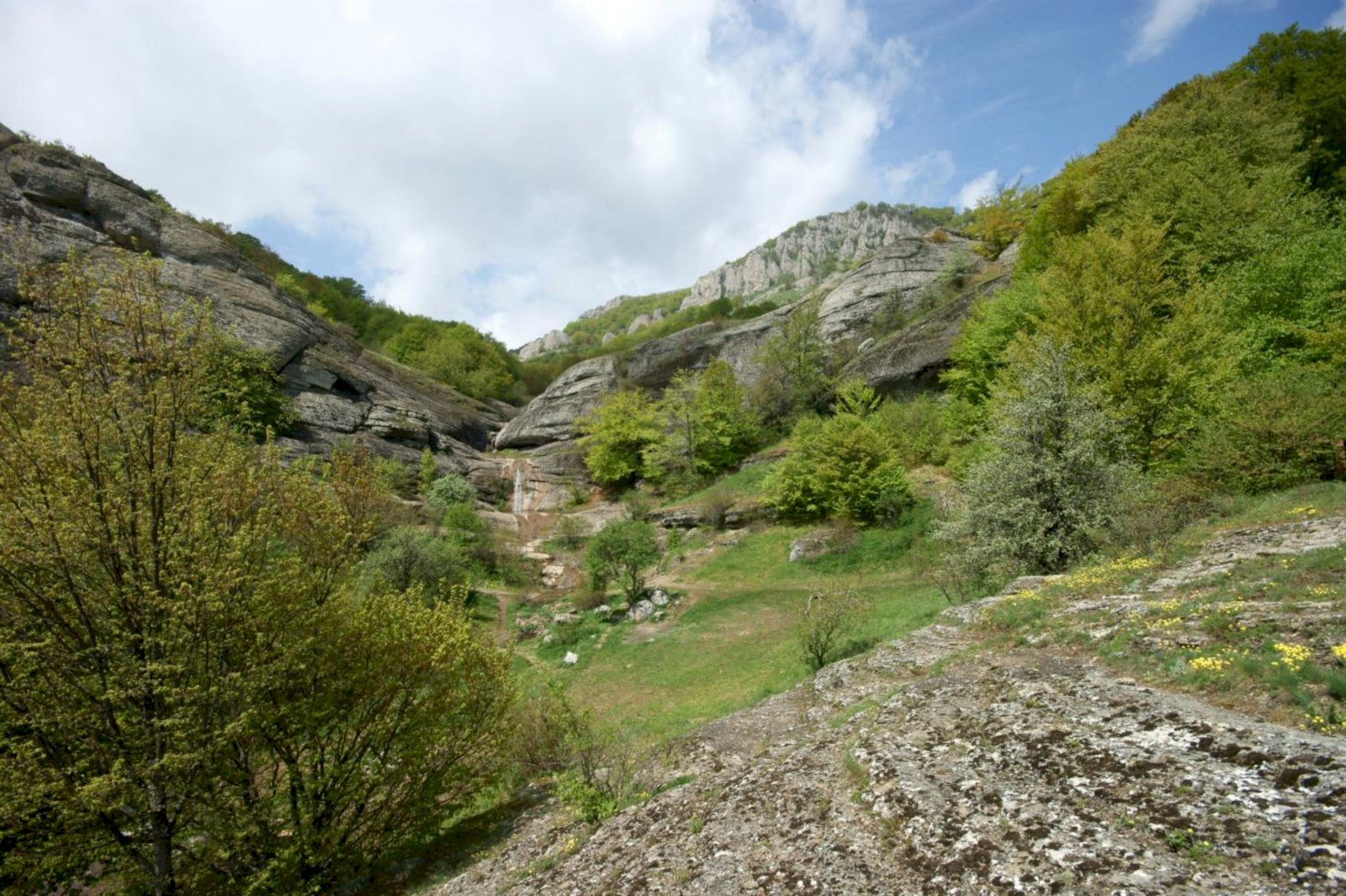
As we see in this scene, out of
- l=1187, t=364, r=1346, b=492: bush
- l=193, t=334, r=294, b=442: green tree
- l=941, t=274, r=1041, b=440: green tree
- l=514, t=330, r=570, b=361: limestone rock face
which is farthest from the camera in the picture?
l=514, t=330, r=570, b=361: limestone rock face

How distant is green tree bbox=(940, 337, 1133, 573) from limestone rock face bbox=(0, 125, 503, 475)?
38.6 meters

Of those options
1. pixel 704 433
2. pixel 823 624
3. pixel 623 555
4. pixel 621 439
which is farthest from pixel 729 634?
pixel 621 439

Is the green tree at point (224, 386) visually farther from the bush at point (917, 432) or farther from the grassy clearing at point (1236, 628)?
the bush at point (917, 432)

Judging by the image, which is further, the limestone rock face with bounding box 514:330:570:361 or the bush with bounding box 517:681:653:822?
the limestone rock face with bounding box 514:330:570:361

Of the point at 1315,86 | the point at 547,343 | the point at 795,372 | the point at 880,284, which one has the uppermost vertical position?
the point at 547,343

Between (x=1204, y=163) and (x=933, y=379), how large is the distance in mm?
16663

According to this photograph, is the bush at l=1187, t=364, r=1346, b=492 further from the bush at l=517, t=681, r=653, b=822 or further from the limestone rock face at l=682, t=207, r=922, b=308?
the limestone rock face at l=682, t=207, r=922, b=308

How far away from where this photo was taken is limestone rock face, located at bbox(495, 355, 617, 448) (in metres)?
56.3

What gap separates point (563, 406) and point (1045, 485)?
159 feet

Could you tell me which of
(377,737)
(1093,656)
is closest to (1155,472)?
(1093,656)

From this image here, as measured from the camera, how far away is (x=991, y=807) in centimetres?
484

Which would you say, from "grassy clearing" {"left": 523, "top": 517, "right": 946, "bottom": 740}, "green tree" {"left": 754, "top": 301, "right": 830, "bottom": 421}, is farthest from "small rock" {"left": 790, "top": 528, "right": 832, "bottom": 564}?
"green tree" {"left": 754, "top": 301, "right": 830, "bottom": 421}

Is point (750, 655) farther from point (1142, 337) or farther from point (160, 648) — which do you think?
point (1142, 337)

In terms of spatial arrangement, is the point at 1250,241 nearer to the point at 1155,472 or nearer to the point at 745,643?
the point at 1155,472
